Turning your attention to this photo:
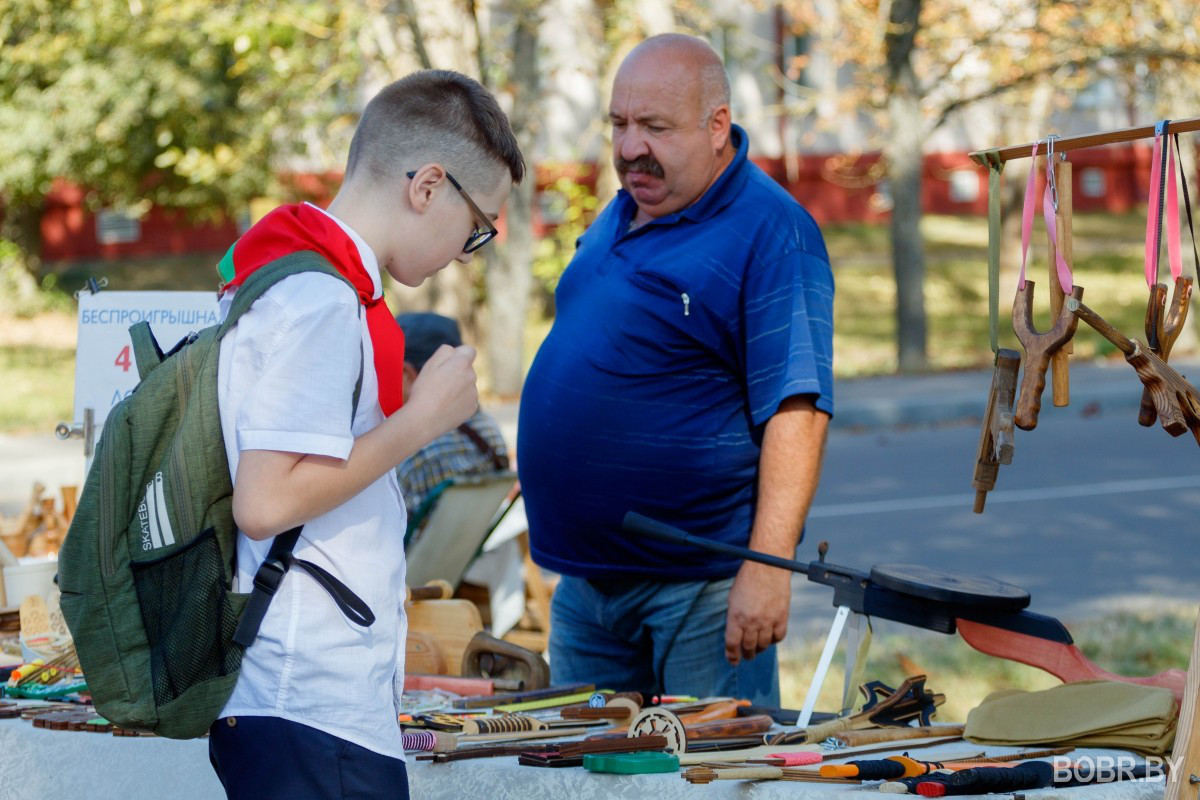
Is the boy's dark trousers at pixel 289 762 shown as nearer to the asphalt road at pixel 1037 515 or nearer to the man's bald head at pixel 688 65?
the man's bald head at pixel 688 65

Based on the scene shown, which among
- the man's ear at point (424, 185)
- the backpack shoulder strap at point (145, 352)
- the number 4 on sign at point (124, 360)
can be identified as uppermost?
the man's ear at point (424, 185)

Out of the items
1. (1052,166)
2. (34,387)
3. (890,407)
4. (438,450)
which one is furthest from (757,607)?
(34,387)

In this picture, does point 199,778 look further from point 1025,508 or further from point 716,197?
point 1025,508

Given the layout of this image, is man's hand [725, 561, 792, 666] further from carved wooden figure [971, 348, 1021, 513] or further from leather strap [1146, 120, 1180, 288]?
leather strap [1146, 120, 1180, 288]

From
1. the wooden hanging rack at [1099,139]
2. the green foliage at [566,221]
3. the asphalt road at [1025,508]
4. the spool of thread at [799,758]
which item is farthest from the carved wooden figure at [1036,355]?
the green foliage at [566,221]

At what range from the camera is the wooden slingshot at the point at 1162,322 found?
7.37 ft

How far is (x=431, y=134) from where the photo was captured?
196cm

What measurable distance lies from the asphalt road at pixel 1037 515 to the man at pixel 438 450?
4.21 ft

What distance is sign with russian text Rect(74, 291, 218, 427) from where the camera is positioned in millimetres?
3543

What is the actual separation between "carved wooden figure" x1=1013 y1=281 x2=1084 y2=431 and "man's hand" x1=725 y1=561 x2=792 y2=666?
2.84ft

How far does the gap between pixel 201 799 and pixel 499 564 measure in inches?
94.2

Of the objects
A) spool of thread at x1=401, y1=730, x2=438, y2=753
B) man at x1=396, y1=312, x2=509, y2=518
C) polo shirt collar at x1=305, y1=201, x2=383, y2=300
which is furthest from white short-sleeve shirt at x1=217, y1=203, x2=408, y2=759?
man at x1=396, y1=312, x2=509, y2=518

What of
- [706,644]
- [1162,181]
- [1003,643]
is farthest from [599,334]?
[1162,181]

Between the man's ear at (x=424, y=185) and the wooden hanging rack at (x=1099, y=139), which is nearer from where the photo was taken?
the man's ear at (x=424, y=185)
